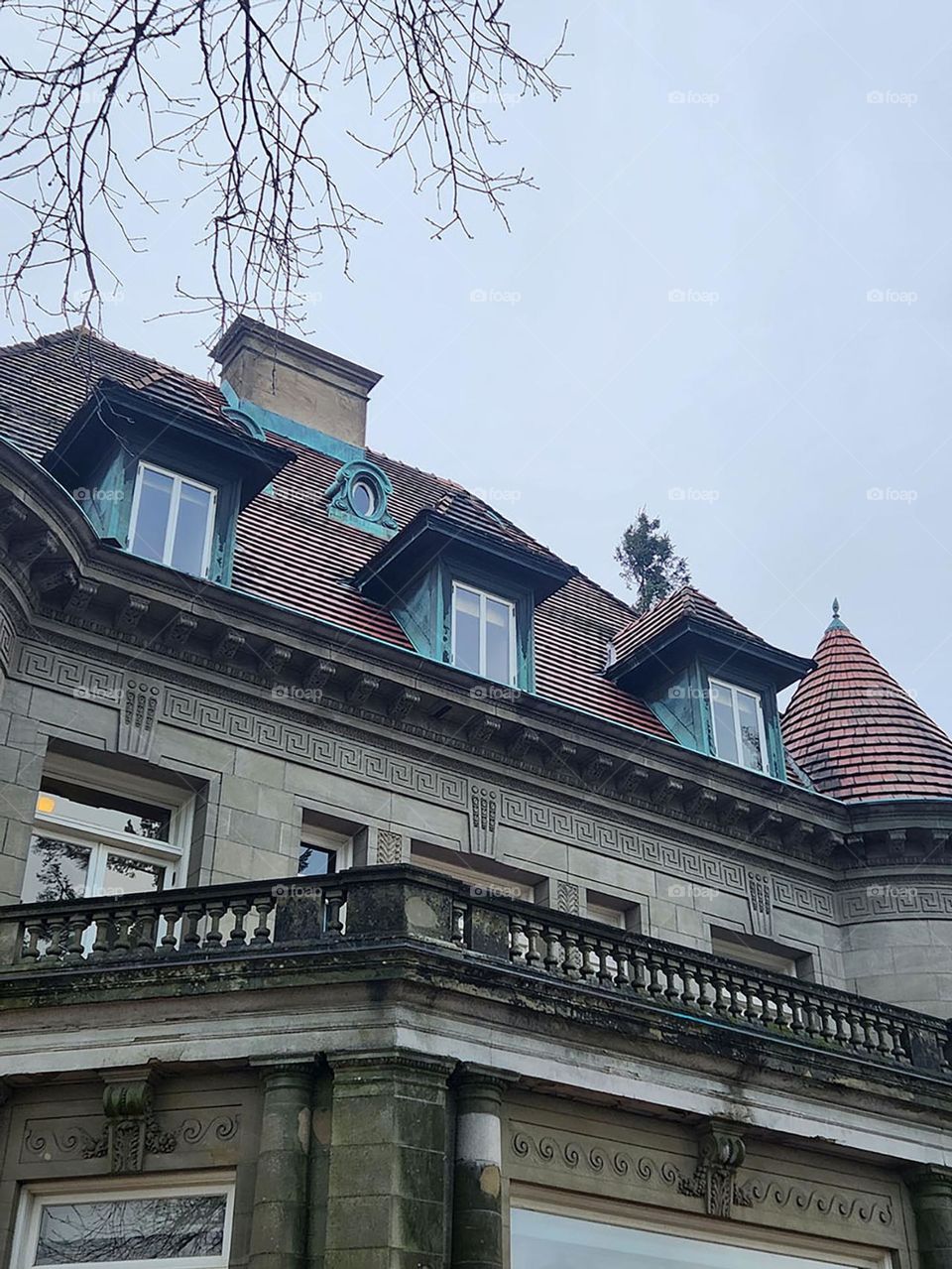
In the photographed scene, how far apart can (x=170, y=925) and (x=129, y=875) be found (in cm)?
310

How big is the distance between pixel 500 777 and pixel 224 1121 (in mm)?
6964

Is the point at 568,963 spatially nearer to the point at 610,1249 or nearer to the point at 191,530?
the point at 610,1249

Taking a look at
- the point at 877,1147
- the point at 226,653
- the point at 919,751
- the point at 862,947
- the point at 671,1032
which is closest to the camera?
the point at 671,1032

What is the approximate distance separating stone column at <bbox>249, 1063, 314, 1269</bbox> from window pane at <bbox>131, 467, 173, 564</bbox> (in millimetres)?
6953

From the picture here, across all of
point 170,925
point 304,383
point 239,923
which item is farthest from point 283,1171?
point 304,383

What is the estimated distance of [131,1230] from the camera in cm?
1214

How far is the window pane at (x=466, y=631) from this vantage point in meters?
19.0

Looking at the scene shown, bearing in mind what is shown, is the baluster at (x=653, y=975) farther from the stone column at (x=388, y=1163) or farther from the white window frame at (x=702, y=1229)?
the stone column at (x=388, y=1163)

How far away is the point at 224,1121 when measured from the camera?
12.2m

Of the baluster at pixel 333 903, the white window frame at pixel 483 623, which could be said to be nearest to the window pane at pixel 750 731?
the white window frame at pixel 483 623

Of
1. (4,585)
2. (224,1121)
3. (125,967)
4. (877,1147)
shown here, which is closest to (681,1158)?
(877,1147)

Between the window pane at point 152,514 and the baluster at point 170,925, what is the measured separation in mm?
5133

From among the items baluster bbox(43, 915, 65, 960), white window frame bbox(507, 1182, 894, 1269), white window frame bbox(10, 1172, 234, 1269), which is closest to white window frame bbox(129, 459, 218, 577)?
baluster bbox(43, 915, 65, 960)

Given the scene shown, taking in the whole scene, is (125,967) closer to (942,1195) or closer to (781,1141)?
(781,1141)
